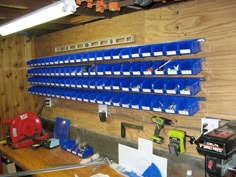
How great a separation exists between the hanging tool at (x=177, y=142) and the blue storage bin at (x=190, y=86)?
1.14 feet

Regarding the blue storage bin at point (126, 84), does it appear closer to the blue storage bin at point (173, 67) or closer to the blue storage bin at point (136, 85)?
the blue storage bin at point (136, 85)

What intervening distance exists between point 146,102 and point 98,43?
0.92 meters

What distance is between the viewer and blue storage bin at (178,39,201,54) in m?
1.50

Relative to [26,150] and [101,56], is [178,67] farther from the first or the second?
[26,150]

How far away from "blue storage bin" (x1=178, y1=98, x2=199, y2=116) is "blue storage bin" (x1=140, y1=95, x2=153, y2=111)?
9.5 inches

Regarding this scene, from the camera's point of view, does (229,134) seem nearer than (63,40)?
Yes

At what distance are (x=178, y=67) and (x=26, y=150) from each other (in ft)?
6.78

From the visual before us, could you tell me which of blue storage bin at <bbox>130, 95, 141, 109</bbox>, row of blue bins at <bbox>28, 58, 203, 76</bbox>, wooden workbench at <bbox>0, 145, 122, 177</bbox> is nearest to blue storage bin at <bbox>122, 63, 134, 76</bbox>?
row of blue bins at <bbox>28, 58, 203, 76</bbox>

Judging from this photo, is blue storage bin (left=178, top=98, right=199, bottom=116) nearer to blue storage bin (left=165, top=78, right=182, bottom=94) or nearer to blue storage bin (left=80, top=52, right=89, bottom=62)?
blue storage bin (left=165, top=78, right=182, bottom=94)

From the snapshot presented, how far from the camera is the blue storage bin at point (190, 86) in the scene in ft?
5.00

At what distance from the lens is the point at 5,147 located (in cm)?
283

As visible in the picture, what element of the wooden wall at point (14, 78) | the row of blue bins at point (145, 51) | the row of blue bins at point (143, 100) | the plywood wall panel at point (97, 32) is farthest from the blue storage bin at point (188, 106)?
the wooden wall at point (14, 78)

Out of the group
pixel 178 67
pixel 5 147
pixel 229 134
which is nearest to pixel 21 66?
pixel 5 147

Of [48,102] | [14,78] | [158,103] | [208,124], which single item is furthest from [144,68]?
[14,78]
